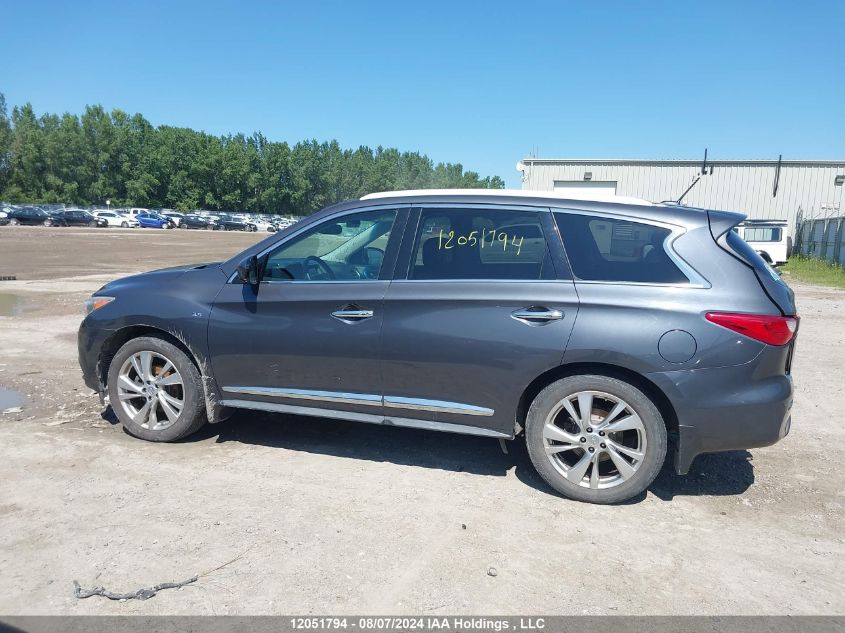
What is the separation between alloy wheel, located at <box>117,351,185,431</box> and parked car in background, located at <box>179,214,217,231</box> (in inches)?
2852

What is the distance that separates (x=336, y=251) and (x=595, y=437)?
222 cm

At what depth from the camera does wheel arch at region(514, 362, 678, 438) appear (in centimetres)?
382

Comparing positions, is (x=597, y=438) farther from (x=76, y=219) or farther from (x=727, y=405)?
(x=76, y=219)

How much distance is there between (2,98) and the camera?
78.0m

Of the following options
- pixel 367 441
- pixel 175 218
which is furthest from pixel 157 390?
pixel 175 218

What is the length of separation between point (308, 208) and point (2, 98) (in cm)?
4144

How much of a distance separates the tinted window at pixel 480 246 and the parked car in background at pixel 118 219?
69.4 m

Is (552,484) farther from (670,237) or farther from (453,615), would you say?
(670,237)

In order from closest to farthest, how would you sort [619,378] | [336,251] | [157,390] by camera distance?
[619,378], [336,251], [157,390]

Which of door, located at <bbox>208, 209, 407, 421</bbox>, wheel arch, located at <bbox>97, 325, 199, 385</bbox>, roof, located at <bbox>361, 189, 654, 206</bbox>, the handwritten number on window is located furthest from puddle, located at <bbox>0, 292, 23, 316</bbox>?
the handwritten number on window

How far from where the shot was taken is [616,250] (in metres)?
3.97

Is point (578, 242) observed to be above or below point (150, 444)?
above

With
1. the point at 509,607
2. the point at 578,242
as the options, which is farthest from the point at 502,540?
the point at 578,242

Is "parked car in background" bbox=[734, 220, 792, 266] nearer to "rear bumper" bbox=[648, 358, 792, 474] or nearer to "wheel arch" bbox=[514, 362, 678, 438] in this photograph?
"rear bumper" bbox=[648, 358, 792, 474]
